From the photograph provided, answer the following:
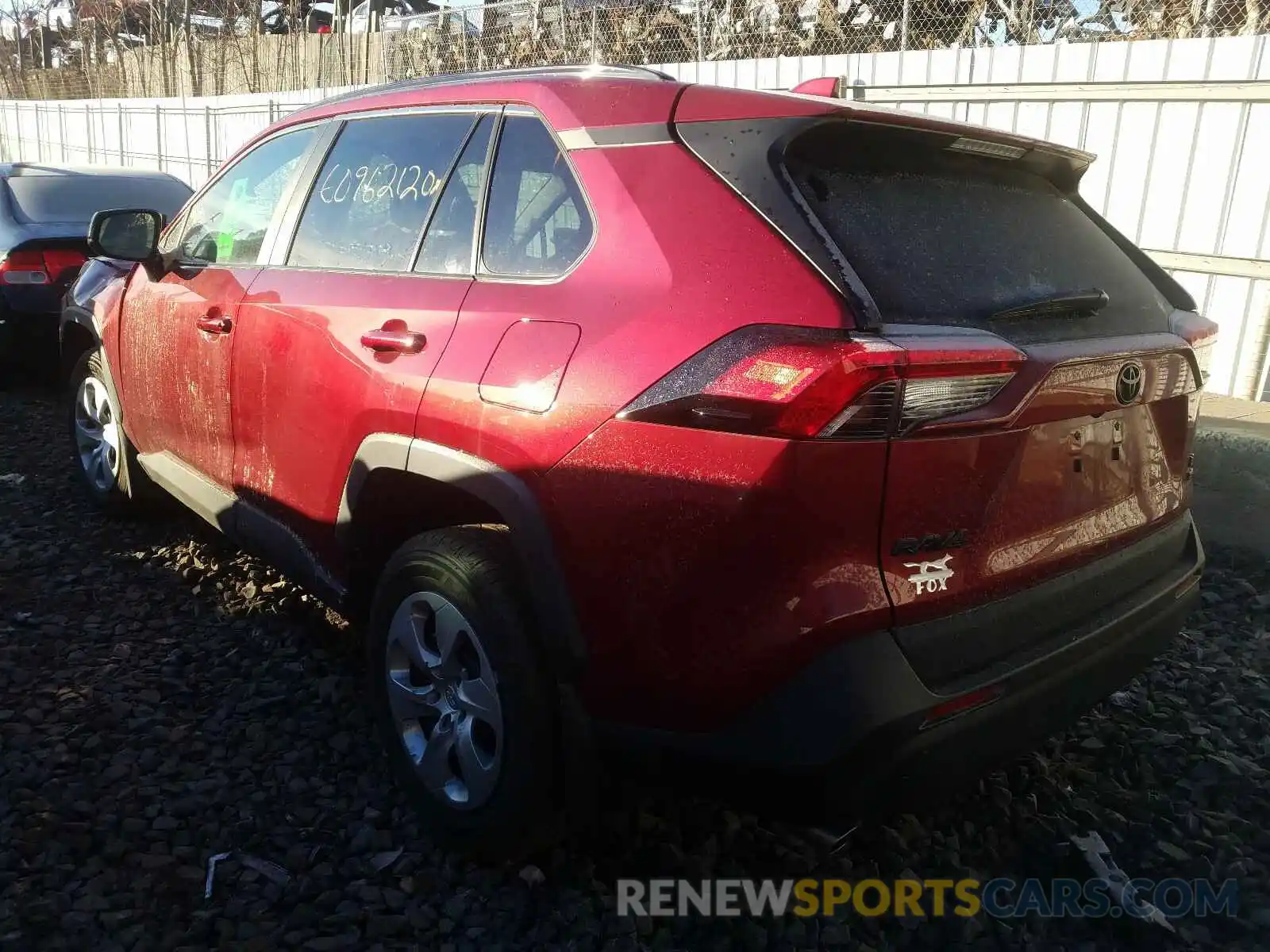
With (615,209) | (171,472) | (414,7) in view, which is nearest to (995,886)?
(615,209)

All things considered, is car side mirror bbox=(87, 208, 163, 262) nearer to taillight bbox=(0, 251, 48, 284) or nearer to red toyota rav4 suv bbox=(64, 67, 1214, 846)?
red toyota rav4 suv bbox=(64, 67, 1214, 846)

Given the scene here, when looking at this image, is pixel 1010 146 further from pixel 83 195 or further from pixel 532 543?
pixel 83 195

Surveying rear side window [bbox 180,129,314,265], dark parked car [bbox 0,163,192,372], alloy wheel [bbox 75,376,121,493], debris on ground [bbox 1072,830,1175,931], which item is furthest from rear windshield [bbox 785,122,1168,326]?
dark parked car [bbox 0,163,192,372]

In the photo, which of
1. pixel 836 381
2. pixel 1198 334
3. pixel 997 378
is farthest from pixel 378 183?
pixel 1198 334

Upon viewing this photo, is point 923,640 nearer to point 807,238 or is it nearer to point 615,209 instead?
point 807,238

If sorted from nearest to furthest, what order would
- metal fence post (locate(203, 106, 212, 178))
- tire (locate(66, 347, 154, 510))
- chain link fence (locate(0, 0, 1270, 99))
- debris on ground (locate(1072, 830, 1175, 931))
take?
debris on ground (locate(1072, 830, 1175, 931))
tire (locate(66, 347, 154, 510))
chain link fence (locate(0, 0, 1270, 99))
metal fence post (locate(203, 106, 212, 178))

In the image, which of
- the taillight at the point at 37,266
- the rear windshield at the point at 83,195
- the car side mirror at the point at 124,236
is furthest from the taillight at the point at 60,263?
the car side mirror at the point at 124,236

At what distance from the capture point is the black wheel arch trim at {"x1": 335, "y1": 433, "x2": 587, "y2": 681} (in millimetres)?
2055

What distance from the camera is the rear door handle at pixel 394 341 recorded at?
243cm

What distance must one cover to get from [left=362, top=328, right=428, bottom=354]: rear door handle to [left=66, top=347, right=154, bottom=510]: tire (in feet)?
7.60

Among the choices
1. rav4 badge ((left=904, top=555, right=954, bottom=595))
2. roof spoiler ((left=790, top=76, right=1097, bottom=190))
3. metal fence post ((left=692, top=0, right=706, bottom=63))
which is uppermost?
metal fence post ((left=692, top=0, right=706, bottom=63))

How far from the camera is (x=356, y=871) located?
8.07ft

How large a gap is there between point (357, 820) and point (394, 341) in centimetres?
128

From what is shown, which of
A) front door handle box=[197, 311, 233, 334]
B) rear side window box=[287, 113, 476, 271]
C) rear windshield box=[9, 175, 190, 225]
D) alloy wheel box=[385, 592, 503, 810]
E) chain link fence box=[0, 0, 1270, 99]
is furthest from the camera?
chain link fence box=[0, 0, 1270, 99]
